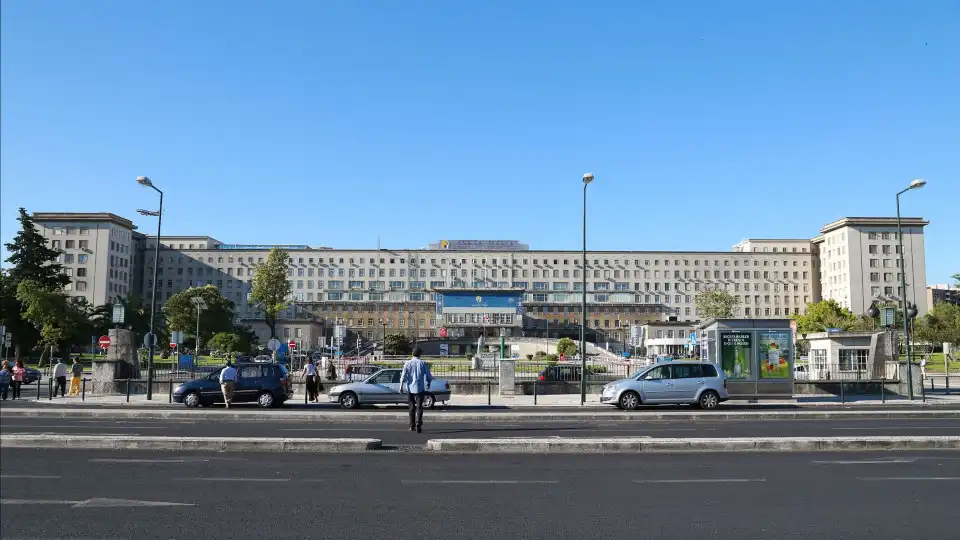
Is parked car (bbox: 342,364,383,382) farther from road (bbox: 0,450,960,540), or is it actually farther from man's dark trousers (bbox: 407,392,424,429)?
road (bbox: 0,450,960,540)

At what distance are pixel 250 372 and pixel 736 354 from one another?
18.7 metres

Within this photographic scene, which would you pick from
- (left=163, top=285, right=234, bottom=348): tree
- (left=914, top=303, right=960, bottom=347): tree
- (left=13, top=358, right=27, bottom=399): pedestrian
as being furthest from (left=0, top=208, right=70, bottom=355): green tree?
(left=914, top=303, right=960, bottom=347): tree

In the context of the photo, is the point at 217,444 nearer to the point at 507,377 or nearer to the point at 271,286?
the point at 507,377

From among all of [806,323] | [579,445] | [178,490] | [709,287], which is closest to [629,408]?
[579,445]

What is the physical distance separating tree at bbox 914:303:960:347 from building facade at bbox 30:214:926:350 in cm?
5513

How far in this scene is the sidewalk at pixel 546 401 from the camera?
27828mm

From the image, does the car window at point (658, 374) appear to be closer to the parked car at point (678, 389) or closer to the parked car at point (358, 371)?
the parked car at point (678, 389)

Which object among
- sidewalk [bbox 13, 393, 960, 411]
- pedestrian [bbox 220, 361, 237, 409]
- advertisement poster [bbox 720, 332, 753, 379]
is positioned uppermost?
advertisement poster [bbox 720, 332, 753, 379]

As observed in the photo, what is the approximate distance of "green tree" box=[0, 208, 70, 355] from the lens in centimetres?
7175

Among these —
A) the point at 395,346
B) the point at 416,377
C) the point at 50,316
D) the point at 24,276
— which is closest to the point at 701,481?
the point at 416,377

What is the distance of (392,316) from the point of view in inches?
5659

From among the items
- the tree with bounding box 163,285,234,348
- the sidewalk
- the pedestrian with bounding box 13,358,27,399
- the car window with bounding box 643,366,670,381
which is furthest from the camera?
the tree with bounding box 163,285,234,348

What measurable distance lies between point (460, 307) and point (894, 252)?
3306 inches

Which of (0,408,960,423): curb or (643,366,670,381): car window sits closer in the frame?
(0,408,960,423): curb
